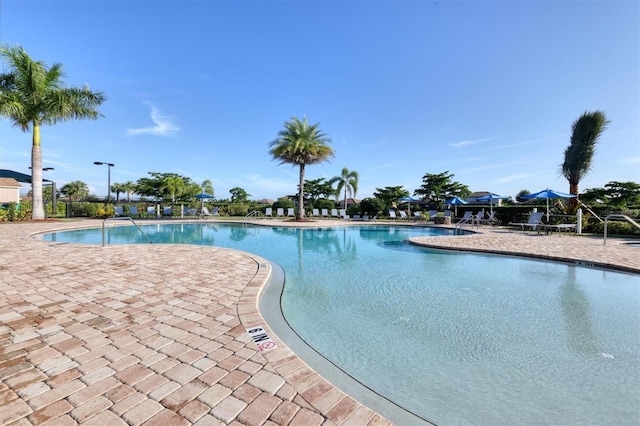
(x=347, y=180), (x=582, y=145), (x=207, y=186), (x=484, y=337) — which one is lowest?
(x=484, y=337)

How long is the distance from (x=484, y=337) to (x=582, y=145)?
20.4m

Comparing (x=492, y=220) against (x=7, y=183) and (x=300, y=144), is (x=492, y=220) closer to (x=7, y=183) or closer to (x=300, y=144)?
(x=300, y=144)

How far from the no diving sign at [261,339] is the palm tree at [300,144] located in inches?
625

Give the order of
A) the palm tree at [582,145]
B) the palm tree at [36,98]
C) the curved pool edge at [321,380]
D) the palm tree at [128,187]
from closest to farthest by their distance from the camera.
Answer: the curved pool edge at [321,380]
the palm tree at [36,98]
the palm tree at [582,145]
the palm tree at [128,187]

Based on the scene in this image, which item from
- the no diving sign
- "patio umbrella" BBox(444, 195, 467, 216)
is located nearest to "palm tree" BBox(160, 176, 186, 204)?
"patio umbrella" BBox(444, 195, 467, 216)

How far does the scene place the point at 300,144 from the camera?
17.8 m

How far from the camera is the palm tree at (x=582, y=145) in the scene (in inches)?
647

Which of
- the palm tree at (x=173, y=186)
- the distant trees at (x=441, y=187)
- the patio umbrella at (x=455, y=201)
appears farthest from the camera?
the palm tree at (x=173, y=186)

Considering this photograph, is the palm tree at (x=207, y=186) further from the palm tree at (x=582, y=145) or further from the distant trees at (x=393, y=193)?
the palm tree at (x=582, y=145)

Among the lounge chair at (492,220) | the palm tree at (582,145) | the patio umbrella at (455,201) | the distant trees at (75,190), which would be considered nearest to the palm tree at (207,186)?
the distant trees at (75,190)

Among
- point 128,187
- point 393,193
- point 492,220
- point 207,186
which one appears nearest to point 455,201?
point 492,220

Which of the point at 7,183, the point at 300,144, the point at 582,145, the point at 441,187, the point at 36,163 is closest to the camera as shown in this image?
the point at 36,163

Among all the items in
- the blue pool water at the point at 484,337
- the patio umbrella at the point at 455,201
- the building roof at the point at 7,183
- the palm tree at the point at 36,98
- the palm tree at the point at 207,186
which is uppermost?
the palm tree at the point at 36,98

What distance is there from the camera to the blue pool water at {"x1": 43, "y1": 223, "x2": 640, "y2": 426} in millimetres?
2025
